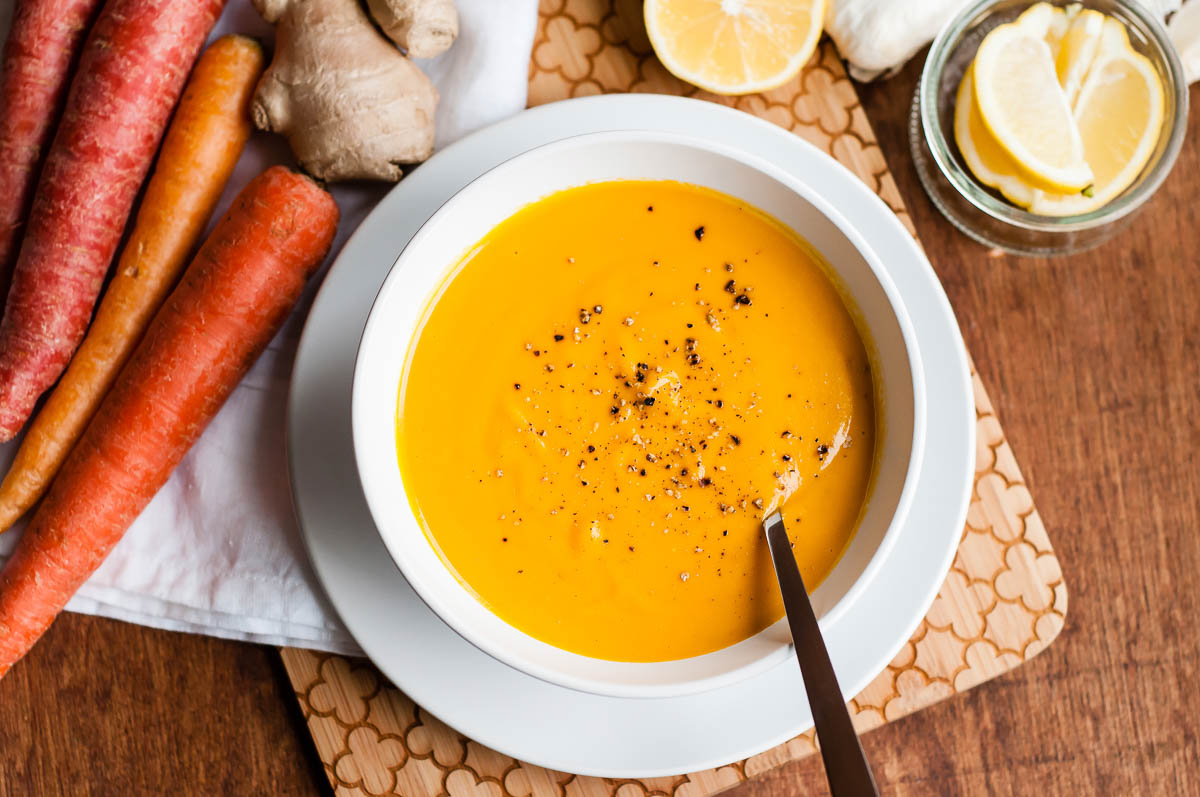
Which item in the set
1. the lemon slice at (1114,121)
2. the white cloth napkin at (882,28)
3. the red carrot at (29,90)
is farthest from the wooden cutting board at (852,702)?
the red carrot at (29,90)

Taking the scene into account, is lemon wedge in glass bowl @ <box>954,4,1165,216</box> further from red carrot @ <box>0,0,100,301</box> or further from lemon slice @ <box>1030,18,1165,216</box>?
red carrot @ <box>0,0,100,301</box>

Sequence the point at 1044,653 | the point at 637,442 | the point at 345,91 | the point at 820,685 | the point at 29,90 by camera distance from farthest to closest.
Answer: the point at 1044,653 < the point at 29,90 < the point at 345,91 < the point at 637,442 < the point at 820,685

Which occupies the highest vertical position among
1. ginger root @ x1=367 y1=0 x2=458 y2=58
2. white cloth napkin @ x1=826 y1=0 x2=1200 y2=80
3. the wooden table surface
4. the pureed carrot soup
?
ginger root @ x1=367 y1=0 x2=458 y2=58

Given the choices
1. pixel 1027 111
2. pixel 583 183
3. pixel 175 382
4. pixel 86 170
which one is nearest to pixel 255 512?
pixel 175 382

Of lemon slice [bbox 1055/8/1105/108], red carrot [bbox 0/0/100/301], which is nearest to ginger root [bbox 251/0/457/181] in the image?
red carrot [bbox 0/0/100/301]

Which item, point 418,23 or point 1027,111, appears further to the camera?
point 1027,111

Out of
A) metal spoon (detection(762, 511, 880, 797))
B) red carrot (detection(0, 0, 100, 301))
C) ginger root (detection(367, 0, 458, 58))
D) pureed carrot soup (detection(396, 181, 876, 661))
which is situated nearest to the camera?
metal spoon (detection(762, 511, 880, 797))

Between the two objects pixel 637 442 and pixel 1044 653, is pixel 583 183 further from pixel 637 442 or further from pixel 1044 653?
pixel 1044 653
